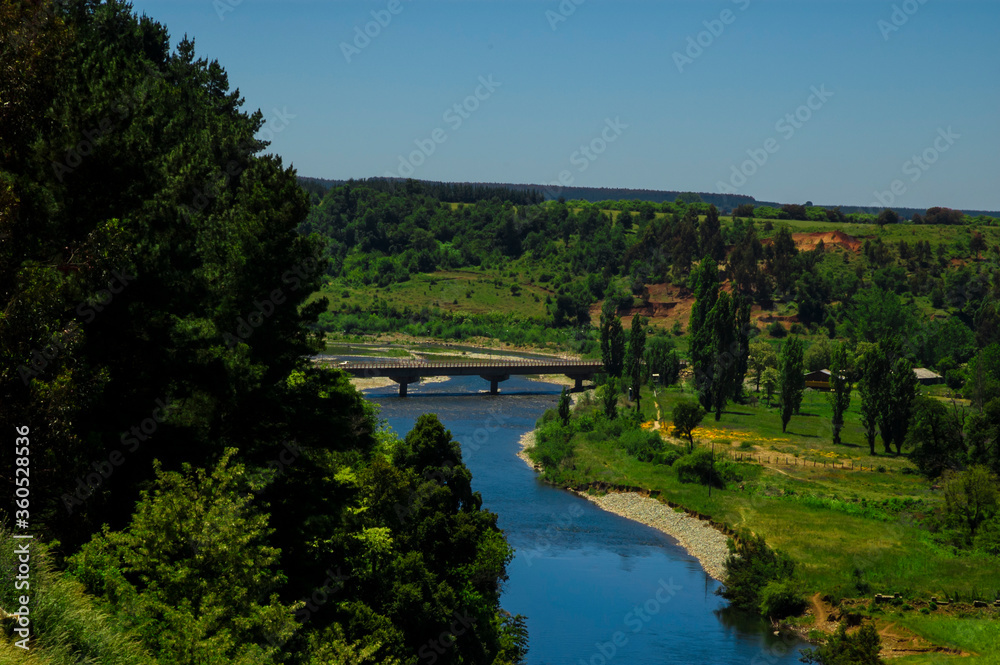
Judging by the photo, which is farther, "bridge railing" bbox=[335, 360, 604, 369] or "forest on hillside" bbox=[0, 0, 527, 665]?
"bridge railing" bbox=[335, 360, 604, 369]

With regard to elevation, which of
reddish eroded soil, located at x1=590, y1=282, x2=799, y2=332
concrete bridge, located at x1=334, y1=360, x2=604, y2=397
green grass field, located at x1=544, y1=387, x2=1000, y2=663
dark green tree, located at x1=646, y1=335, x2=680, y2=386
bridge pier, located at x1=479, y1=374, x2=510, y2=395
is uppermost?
reddish eroded soil, located at x1=590, y1=282, x2=799, y2=332

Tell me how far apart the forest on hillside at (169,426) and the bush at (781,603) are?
59.1 ft

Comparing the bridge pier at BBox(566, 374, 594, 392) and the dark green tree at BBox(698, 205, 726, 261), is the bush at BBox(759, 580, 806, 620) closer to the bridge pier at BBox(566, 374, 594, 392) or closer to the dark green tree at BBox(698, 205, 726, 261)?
the bridge pier at BBox(566, 374, 594, 392)

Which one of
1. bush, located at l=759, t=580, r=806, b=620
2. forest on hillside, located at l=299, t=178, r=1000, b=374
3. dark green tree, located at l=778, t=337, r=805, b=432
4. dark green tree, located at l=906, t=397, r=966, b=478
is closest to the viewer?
bush, located at l=759, t=580, r=806, b=620

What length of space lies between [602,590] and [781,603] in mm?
9072

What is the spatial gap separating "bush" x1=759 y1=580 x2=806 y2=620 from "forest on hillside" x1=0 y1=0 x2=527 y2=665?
18.0 metres

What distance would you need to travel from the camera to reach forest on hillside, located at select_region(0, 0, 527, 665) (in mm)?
18141

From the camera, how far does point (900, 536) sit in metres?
55.6

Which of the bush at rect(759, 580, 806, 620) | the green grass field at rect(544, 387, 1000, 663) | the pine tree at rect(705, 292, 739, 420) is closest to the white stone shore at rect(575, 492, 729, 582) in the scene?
the green grass field at rect(544, 387, 1000, 663)

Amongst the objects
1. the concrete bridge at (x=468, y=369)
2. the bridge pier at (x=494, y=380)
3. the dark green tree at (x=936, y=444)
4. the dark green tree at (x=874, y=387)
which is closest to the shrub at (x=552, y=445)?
the dark green tree at (x=874, y=387)

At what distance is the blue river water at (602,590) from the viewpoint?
145 feet

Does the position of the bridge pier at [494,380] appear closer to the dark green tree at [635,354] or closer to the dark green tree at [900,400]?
the dark green tree at [635,354]

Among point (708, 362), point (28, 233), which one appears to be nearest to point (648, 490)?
point (708, 362)

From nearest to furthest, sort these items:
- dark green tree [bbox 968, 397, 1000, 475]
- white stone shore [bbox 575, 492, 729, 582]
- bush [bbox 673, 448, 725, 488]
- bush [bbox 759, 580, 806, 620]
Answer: bush [bbox 759, 580, 806, 620] < white stone shore [bbox 575, 492, 729, 582] < dark green tree [bbox 968, 397, 1000, 475] < bush [bbox 673, 448, 725, 488]
